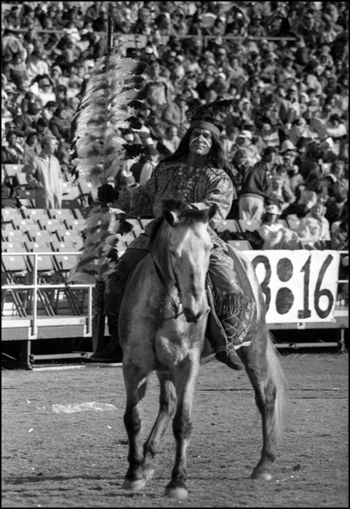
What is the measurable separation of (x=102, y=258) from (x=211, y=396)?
3.97 meters

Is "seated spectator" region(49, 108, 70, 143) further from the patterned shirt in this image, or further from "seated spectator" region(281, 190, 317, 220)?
the patterned shirt

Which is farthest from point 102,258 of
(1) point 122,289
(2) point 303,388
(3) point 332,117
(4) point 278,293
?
(3) point 332,117

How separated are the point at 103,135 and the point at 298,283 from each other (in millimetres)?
7375

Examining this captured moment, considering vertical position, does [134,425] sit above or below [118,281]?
below

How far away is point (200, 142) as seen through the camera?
809cm

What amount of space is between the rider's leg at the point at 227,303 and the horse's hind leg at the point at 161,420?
0.44 m

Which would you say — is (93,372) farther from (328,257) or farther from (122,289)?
(122,289)

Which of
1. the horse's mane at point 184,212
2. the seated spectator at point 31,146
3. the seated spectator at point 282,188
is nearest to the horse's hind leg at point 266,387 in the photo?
the horse's mane at point 184,212

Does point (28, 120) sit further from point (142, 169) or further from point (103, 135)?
point (103, 135)

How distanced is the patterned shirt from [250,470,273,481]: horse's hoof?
174 cm

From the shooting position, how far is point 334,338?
1678 centimetres

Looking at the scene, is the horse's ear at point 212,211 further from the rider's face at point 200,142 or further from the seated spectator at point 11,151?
the seated spectator at point 11,151

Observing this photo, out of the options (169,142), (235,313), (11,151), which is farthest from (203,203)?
(169,142)

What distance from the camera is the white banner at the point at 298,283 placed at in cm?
1550
